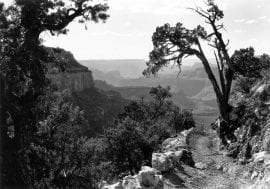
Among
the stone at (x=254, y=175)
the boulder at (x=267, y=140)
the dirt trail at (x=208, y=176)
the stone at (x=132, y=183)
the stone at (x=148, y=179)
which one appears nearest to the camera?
the stone at (x=132, y=183)

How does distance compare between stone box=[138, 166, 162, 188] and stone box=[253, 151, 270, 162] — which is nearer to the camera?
stone box=[138, 166, 162, 188]

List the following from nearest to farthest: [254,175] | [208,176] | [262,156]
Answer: [254,175]
[262,156]
[208,176]

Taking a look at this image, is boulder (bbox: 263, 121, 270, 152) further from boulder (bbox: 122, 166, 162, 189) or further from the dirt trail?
boulder (bbox: 122, 166, 162, 189)

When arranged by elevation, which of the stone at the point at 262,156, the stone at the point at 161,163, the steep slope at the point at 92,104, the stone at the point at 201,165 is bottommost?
the steep slope at the point at 92,104

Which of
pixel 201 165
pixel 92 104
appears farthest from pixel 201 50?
pixel 92 104

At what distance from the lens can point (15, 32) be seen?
17.8m

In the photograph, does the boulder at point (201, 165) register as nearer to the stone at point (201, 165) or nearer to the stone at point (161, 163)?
the stone at point (201, 165)

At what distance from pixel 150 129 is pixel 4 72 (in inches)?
1091


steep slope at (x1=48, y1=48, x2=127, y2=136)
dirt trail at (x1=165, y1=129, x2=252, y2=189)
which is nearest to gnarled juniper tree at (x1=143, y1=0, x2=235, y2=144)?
dirt trail at (x1=165, y1=129, x2=252, y2=189)

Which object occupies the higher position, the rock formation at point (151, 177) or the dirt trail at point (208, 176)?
the rock formation at point (151, 177)

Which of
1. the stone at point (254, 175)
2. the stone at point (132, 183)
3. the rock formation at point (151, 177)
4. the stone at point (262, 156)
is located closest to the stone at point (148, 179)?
the rock formation at point (151, 177)

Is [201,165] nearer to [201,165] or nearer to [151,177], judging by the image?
[201,165]

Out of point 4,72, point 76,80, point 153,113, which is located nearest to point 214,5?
point 4,72

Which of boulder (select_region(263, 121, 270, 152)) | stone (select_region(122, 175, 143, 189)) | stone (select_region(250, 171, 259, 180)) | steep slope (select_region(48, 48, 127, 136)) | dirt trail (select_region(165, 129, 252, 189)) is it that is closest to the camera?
stone (select_region(122, 175, 143, 189))
